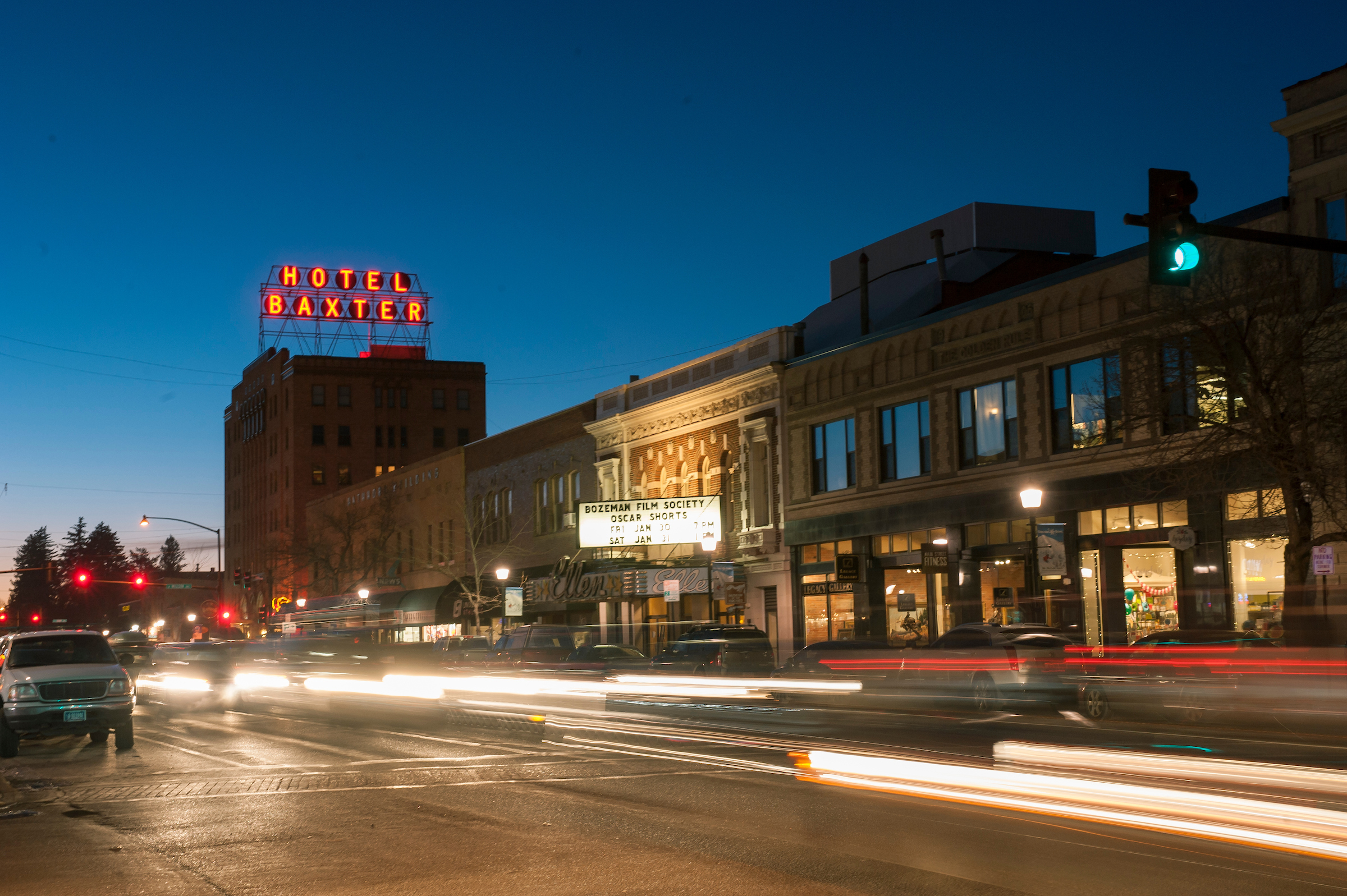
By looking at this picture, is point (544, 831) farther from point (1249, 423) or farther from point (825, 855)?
point (1249, 423)

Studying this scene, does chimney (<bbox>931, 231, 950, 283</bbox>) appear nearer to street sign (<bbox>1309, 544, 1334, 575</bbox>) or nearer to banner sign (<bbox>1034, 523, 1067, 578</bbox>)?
banner sign (<bbox>1034, 523, 1067, 578</bbox>)

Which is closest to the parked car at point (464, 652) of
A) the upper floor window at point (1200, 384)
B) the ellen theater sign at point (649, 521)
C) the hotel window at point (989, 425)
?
the ellen theater sign at point (649, 521)

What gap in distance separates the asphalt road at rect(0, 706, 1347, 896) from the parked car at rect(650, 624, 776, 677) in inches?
443

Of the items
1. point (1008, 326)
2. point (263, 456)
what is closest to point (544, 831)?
point (1008, 326)

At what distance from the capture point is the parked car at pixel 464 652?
26109 millimetres

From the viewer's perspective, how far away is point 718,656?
96.1ft

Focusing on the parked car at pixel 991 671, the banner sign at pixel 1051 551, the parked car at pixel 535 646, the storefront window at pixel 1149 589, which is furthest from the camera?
the parked car at pixel 535 646

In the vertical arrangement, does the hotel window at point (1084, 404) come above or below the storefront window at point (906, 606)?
above

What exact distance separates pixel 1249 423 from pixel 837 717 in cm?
861

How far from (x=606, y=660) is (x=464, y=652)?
444 centimetres

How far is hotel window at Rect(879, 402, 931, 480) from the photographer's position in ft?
114

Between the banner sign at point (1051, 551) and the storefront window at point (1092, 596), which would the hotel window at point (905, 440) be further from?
the banner sign at point (1051, 551)

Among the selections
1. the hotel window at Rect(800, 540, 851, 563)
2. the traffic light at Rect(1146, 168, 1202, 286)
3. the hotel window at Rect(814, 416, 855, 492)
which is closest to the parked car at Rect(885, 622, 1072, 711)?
the traffic light at Rect(1146, 168, 1202, 286)

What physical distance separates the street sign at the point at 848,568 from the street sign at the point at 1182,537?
1057cm
